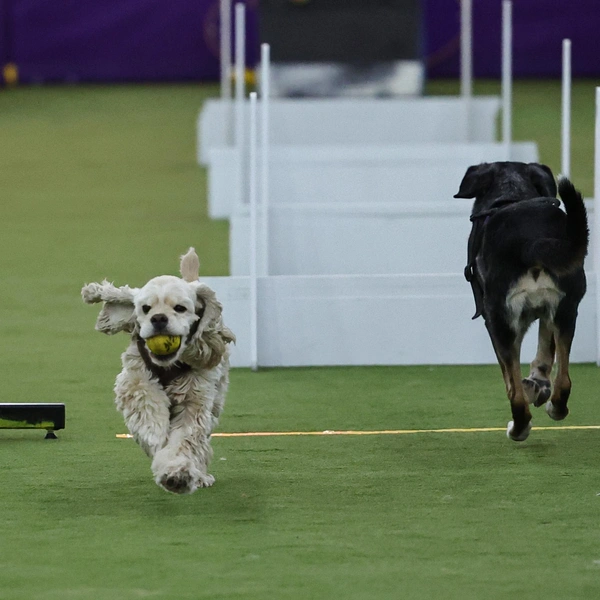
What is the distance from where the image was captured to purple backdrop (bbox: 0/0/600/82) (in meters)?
19.5

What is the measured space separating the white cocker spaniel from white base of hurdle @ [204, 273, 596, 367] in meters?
2.10

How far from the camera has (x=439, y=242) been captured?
7.96 metres

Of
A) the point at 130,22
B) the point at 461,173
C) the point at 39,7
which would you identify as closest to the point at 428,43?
the point at 130,22

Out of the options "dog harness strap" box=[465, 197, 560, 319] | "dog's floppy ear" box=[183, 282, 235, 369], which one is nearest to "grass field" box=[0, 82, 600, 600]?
"dog's floppy ear" box=[183, 282, 235, 369]

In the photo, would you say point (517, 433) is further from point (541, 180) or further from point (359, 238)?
point (359, 238)

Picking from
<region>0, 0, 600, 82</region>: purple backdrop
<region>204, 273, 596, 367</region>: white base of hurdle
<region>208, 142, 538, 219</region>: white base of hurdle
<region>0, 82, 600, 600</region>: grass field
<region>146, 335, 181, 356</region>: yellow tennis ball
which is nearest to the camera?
<region>0, 82, 600, 600</region>: grass field

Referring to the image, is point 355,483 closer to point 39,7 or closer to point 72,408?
point 72,408

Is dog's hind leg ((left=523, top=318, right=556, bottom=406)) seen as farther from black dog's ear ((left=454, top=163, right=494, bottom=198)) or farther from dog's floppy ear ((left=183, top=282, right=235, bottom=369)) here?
dog's floppy ear ((left=183, top=282, right=235, bottom=369))

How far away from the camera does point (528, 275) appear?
4668mm

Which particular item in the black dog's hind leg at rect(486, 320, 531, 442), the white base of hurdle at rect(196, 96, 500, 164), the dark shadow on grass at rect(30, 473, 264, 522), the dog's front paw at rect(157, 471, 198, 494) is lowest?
the dark shadow on grass at rect(30, 473, 264, 522)

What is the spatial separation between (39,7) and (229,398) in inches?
600

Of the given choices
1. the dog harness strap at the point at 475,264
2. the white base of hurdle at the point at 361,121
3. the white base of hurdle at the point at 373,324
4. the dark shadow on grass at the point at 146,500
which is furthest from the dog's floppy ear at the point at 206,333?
the white base of hurdle at the point at 361,121

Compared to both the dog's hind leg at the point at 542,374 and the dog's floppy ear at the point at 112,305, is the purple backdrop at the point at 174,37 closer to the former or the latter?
the dog's hind leg at the point at 542,374

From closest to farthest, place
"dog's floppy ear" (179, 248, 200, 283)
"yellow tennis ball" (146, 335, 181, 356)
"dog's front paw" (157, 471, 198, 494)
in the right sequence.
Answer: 1. "dog's front paw" (157, 471, 198, 494)
2. "yellow tennis ball" (146, 335, 181, 356)
3. "dog's floppy ear" (179, 248, 200, 283)
